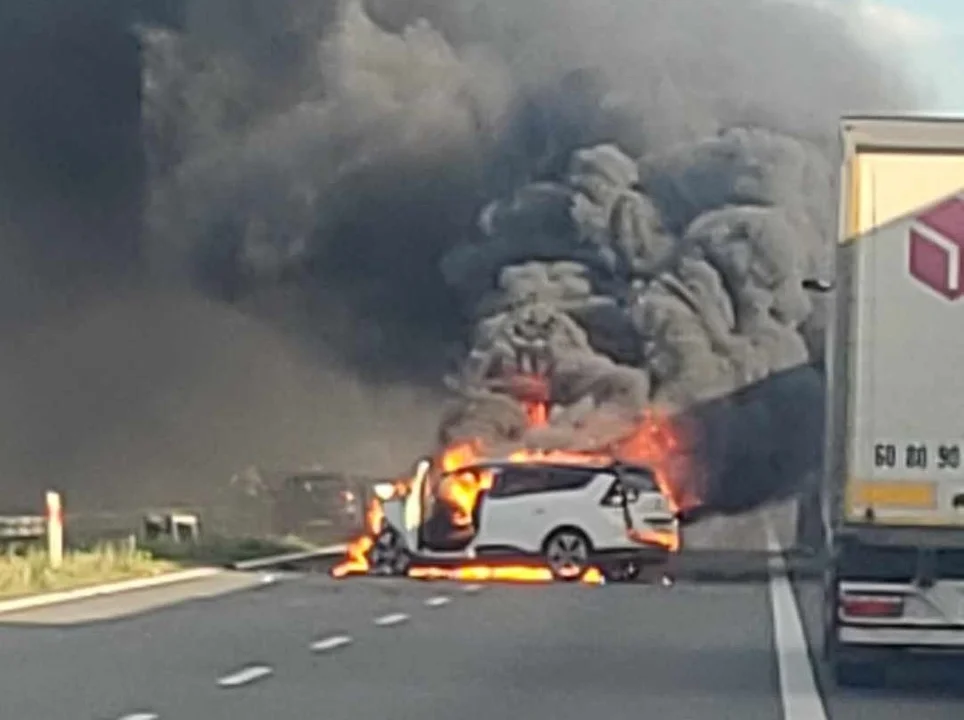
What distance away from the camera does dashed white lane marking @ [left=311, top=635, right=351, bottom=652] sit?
841 inches

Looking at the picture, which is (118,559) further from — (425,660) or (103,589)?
(425,660)

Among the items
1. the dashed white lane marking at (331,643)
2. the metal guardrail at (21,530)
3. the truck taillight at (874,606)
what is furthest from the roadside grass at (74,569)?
the truck taillight at (874,606)

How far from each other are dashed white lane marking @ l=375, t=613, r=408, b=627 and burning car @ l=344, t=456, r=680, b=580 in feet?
24.7

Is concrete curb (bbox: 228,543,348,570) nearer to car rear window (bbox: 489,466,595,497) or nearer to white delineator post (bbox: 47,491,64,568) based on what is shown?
white delineator post (bbox: 47,491,64,568)

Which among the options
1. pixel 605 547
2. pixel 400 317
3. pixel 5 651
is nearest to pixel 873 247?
Result: pixel 5 651

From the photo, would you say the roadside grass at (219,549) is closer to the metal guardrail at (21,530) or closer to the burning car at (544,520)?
the metal guardrail at (21,530)

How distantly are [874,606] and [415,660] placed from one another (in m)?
3.65

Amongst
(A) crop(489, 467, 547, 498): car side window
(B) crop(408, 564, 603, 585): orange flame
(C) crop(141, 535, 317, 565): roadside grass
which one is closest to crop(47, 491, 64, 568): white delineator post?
(C) crop(141, 535, 317, 565): roadside grass

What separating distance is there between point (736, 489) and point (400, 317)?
814 cm

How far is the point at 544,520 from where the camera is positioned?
33438 mm

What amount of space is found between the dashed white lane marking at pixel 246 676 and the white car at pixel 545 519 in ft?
46.0

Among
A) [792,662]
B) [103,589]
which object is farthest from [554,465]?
[792,662]

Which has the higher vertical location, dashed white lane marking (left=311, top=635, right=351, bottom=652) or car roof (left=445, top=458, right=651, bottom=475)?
car roof (left=445, top=458, right=651, bottom=475)

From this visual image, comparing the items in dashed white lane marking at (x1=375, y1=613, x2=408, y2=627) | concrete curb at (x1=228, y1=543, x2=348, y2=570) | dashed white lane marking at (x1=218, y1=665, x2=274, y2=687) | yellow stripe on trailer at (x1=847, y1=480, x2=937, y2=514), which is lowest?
concrete curb at (x1=228, y1=543, x2=348, y2=570)
